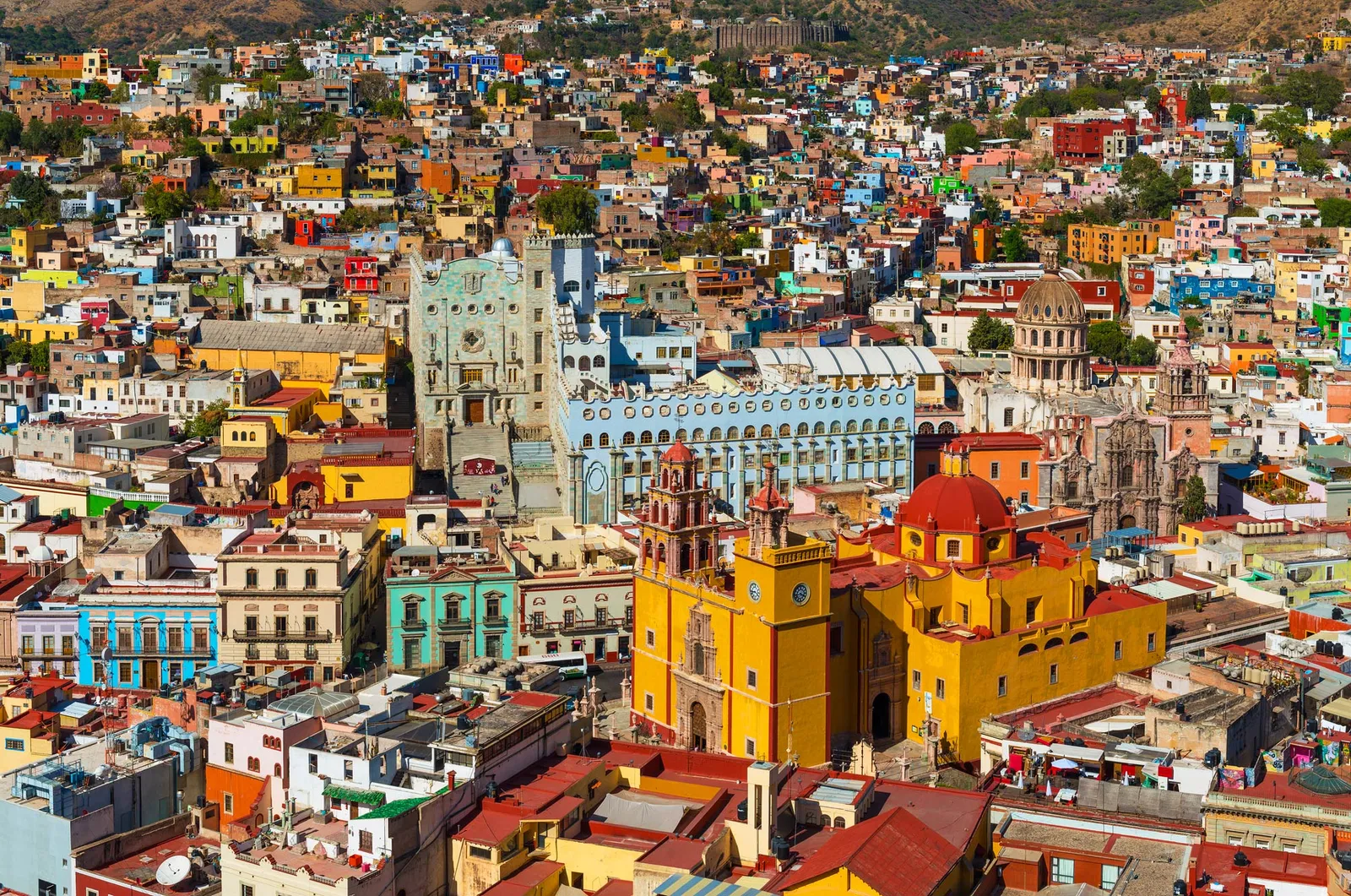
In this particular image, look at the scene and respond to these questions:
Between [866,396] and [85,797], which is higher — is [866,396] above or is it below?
above

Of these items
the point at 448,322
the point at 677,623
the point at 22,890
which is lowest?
the point at 22,890

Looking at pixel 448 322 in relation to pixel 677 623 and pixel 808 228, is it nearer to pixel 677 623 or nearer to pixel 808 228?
pixel 677 623

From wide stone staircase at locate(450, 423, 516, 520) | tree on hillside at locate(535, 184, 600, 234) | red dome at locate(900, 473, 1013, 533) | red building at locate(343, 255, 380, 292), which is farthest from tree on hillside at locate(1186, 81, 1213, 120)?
red dome at locate(900, 473, 1013, 533)

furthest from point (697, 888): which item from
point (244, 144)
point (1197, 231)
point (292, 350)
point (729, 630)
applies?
point (244, 144)

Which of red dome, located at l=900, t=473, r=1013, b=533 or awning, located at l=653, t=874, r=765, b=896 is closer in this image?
awning, located at l=653, t=874, r=765, b=896

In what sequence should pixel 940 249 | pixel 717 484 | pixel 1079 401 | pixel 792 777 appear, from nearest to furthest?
1. pixel 792 777
2. pixel 717 484
3. pixel 1079 401
4. pixel 940 249

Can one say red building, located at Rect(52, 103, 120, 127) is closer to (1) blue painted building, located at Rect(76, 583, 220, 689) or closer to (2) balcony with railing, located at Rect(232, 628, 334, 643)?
(1) blue painted building, located at Rect(76, 583, 220, 689)

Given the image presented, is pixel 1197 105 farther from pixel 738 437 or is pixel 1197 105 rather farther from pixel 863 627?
pixel 863 627

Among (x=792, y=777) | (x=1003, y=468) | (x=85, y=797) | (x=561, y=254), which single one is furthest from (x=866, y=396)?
(x=85, y=797)
